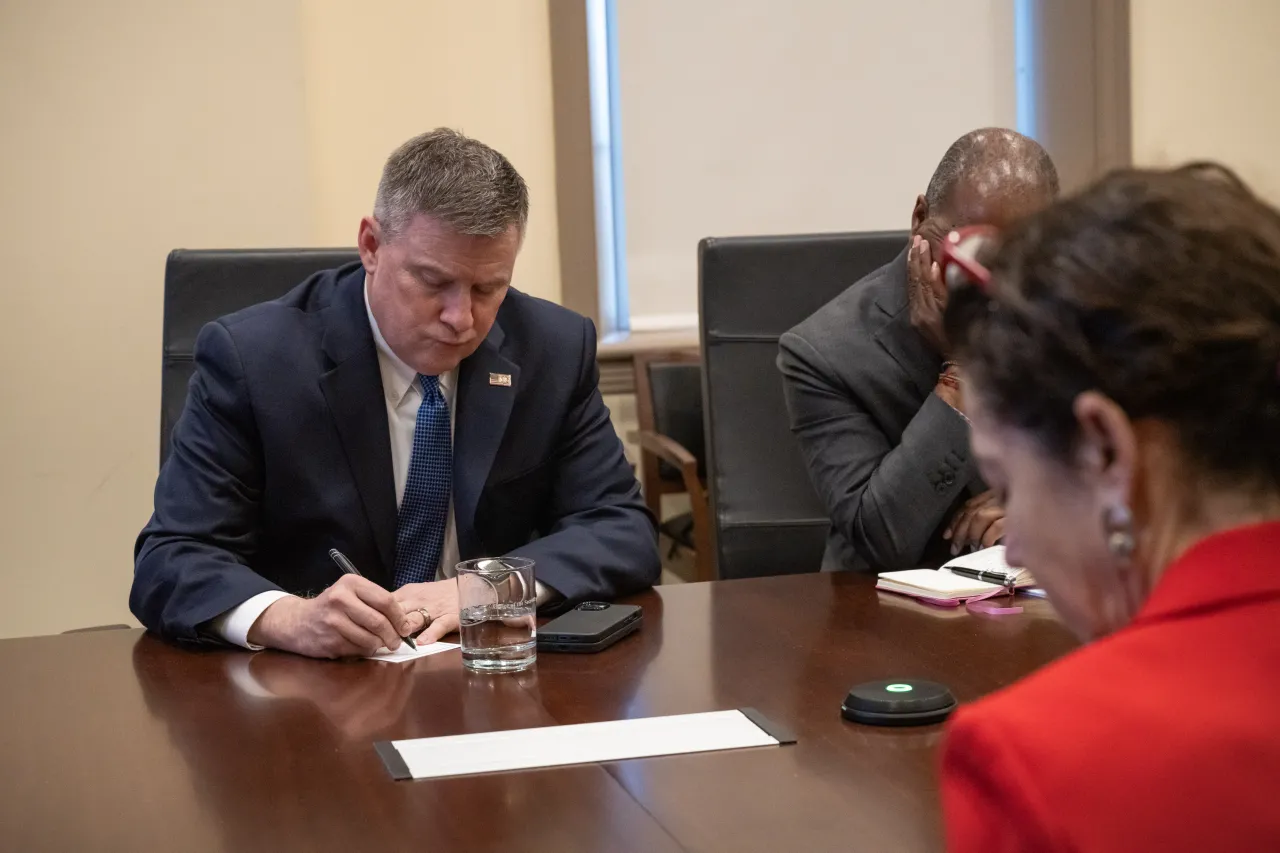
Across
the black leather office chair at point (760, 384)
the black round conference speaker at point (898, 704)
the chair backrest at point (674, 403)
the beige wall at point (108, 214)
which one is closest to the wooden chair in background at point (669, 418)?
the chair backrest at point (674, 403)

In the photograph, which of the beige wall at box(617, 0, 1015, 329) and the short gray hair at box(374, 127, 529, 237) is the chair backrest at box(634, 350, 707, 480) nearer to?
the beige wall at box(617, 0, 1015, 329)

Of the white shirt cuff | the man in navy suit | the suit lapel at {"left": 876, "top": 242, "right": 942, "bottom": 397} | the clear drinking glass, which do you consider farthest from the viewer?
the suit lapel at {"left": 876, "top": 242, "right": 942, "bottom": 397}

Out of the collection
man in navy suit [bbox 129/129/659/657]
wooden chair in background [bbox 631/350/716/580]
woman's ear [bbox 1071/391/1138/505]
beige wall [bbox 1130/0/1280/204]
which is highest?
beige wall [bbox 1130/0/1280/204]

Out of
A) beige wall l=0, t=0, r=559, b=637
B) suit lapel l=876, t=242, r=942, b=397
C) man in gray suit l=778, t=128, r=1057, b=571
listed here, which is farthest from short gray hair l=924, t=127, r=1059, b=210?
beige wall l=0, t=0, r=559, b=637

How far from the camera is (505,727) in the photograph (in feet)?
4.47

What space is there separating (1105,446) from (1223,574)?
0.08 meters

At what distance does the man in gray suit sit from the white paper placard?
90cm

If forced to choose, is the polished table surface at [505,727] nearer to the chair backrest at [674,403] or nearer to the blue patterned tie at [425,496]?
the blue patterned tie at [425,496]

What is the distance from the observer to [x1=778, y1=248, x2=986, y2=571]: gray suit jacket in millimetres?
2184

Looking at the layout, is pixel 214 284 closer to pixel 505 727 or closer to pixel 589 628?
pixel 589 628

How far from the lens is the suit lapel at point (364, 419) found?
205 centimetres

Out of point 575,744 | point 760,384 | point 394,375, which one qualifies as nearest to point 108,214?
point 394,375

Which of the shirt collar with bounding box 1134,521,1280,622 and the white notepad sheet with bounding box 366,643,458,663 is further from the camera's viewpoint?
the white notepad sheet with bounding box 366,643,458,663

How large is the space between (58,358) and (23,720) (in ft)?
5.91
